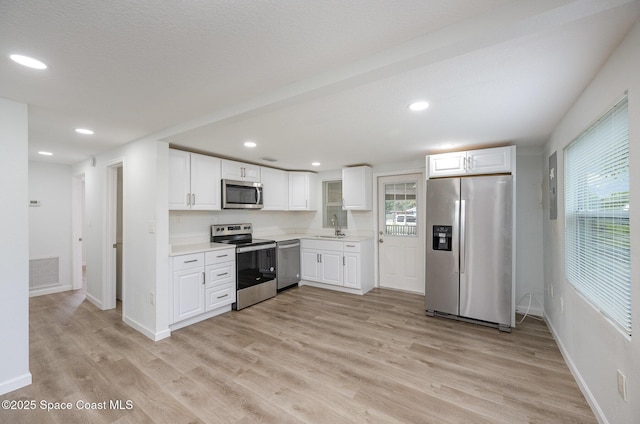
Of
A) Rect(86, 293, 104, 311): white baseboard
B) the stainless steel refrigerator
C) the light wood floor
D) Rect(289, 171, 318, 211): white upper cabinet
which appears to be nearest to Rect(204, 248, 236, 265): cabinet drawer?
the light wood floor

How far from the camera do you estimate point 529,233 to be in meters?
3.59

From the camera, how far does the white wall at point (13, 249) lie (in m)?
2.05

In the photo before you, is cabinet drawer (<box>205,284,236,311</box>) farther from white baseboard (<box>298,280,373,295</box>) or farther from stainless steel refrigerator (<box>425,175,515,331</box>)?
stainless steel refrigerator (<box>425,175,515,331</box>)

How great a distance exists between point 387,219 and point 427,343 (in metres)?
2.38

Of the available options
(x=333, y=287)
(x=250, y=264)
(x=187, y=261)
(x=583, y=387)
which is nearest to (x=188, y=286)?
(x=187, y=261)

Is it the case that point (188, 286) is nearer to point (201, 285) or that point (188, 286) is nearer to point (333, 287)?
point (201, 285)

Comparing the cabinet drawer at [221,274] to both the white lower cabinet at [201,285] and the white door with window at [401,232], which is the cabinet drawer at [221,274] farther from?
the white door with window at [401,232]

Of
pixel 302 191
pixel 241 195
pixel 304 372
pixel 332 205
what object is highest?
pixel 302 191

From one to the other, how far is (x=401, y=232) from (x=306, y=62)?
12.0 ft

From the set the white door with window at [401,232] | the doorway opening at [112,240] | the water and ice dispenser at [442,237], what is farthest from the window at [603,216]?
the doorway opening at [112,240]

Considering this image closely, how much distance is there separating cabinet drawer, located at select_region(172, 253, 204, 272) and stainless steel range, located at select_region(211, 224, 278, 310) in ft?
1.78

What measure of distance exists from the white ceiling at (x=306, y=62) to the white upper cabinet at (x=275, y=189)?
193 centimetres

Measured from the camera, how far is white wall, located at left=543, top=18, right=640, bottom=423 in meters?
1.29

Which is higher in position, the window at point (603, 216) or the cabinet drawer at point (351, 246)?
the window at point (603, 216)
